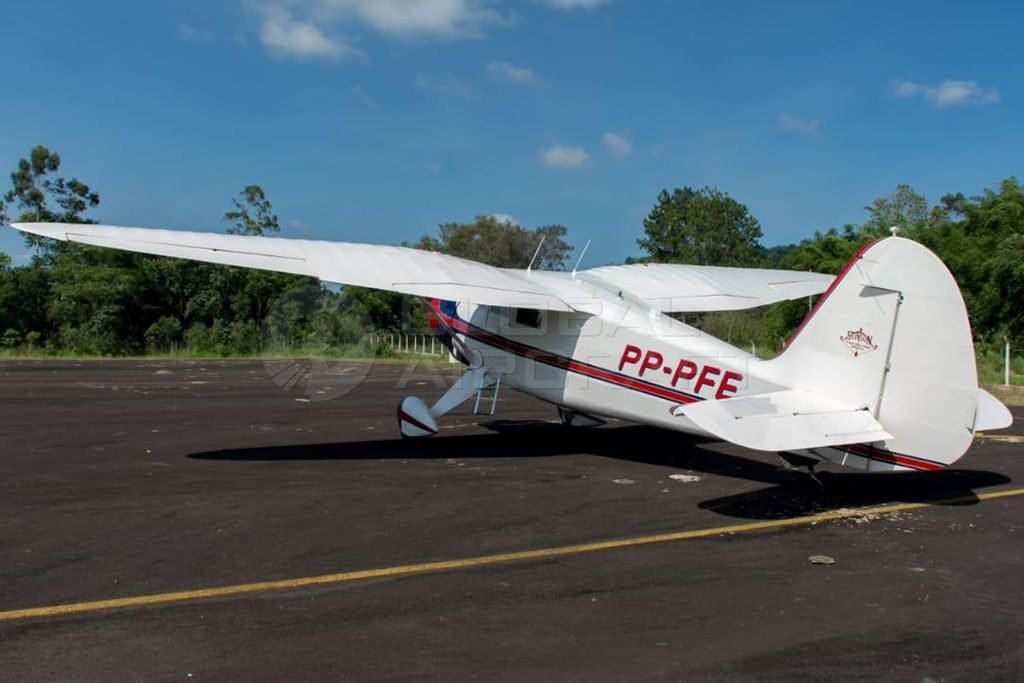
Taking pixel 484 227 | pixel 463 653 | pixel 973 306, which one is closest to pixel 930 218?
pixel 973 306

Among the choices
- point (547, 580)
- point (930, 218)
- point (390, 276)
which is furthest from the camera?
point (930, 218)

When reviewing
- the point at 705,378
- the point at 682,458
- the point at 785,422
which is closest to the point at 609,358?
the point at 705,378

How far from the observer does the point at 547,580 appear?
5.54 metres

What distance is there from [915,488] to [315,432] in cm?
888

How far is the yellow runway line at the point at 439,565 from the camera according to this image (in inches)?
192

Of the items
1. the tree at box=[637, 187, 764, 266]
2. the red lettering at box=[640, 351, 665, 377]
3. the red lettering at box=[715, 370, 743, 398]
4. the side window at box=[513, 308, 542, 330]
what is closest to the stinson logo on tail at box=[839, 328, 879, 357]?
the red lettering at box=[715, 370, 743, 398]

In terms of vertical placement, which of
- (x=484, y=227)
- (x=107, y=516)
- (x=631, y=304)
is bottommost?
(x=107, y=516)

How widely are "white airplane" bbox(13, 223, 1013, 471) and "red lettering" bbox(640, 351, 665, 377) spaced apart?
0.02 metres

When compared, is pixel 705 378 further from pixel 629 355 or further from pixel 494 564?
pixel 494 564

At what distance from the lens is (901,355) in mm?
7148

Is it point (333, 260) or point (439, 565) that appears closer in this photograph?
point (439, 565)

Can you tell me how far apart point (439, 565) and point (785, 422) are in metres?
3.41

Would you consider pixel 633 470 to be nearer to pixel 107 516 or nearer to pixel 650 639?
pixel 650 639

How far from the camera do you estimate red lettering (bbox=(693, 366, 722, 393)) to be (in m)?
8.71
